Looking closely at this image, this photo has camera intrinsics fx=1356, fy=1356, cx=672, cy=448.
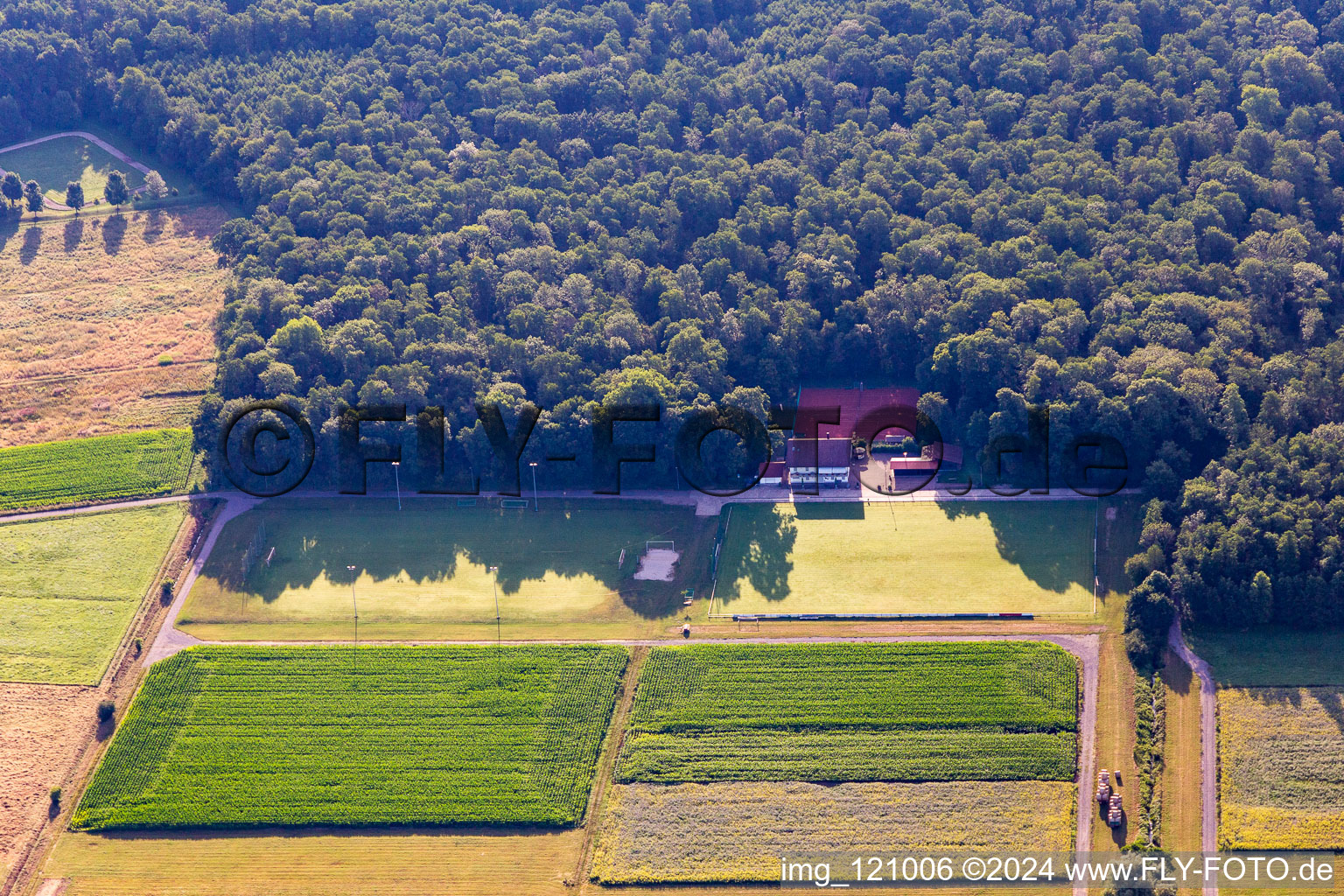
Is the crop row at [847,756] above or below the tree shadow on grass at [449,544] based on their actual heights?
below

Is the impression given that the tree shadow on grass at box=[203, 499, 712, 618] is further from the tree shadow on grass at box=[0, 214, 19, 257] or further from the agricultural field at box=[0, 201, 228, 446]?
the tree shadow on grass at box=[0, 214, 19, 257]

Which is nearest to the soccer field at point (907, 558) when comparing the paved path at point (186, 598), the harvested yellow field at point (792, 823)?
the harvested yellow field at point (792, 823)

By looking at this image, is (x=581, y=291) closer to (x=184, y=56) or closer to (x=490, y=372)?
(x=490, y=372)

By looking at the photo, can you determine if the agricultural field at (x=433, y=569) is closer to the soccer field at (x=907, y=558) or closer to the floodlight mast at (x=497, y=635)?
the floodlight mast at (x=497, y=635)

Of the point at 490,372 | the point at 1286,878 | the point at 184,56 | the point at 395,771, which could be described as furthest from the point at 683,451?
the point at 184,56

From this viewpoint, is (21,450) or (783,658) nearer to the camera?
(783,658)

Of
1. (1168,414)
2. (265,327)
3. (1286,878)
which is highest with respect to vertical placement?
(265,327)

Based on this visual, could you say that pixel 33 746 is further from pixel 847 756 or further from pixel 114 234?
pixel 114 234

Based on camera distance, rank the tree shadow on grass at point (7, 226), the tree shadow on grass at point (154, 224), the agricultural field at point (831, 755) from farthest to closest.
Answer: the tree shadow on grass at point (154, 224) < the tree shadow on grass at point (7, 226) < the agricultural field at point (831, 755)
